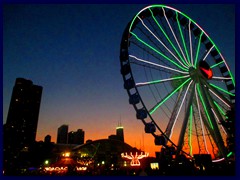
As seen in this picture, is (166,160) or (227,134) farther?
(227,134)

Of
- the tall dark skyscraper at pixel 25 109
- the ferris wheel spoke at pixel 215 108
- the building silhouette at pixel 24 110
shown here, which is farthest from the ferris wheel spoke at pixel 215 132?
the tall dark skyscraper at pixel 25 109

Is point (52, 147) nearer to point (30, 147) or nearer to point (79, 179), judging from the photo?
point (30, 147)

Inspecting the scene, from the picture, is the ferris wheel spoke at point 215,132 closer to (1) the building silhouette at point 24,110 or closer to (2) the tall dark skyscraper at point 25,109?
(1) the building silhouette at point 24,110

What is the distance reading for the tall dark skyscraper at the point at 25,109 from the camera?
Result: 73.6 meters

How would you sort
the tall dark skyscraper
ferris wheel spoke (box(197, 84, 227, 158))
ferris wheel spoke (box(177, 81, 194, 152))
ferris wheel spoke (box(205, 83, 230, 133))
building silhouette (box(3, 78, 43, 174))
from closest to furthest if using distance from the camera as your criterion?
1. ferris wheel spoke (box(177, 81, 194, 152))
2. ferris wheel spoke (box(197, 84, 227, 158))
3. ferris wheel spoke (box(205, 83, 230, 133))
4. building silhouette (box(3, 78, 43, 174))
5. the tall dark skyscraper

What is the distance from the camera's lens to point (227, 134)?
16.9m

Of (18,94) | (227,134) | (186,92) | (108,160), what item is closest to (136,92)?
(186,92)

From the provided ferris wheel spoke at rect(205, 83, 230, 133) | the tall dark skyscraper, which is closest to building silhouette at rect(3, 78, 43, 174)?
the tall dark skyscraper

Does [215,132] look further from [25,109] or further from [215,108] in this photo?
[25,109]

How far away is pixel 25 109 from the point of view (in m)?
79.2

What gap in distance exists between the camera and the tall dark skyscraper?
7356cm

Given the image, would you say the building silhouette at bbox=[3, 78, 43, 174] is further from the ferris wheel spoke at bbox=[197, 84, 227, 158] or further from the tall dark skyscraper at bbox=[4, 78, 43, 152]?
the ferris wheel spoke at bbox=[197, 84, 227, 158]

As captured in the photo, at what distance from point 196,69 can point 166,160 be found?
6.92 m

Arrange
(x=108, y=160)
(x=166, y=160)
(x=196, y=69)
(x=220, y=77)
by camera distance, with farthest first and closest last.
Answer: (x=108, y=160), (x=220, y=77), (x=196, y=69), (x=166, y=160)
